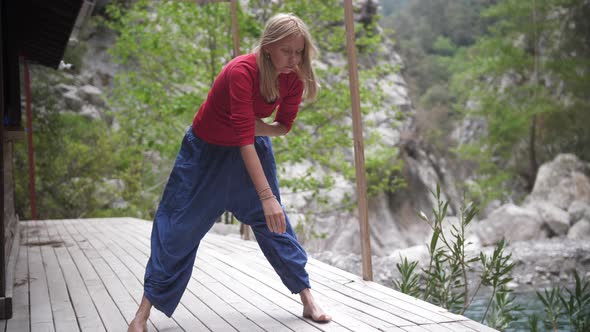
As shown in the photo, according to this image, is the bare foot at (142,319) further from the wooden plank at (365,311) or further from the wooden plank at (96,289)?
the wooden plank at (365,311)

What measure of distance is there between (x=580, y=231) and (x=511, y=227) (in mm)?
1437

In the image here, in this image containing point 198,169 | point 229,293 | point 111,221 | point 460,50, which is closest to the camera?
point 198,169

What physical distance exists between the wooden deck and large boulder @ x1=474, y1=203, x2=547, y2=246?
28.9 feet

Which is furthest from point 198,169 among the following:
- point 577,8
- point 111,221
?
point 577,8

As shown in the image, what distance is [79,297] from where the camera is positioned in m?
2.85

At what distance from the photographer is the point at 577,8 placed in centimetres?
1744

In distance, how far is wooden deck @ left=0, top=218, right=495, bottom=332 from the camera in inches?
88.4

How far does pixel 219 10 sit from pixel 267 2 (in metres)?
1.11

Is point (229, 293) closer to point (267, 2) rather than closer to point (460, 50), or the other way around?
point (267, 2)

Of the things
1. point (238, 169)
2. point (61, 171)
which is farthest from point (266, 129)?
point (61, 171)

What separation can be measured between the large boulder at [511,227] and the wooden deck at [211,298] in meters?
8.82

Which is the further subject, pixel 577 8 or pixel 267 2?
pixel 577 8

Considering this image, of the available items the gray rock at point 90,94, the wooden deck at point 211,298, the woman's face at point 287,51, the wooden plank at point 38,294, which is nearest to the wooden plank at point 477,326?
the wooden deck at point 211,298

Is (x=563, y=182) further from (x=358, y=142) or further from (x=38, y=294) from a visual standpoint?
(x=38, y=294)
